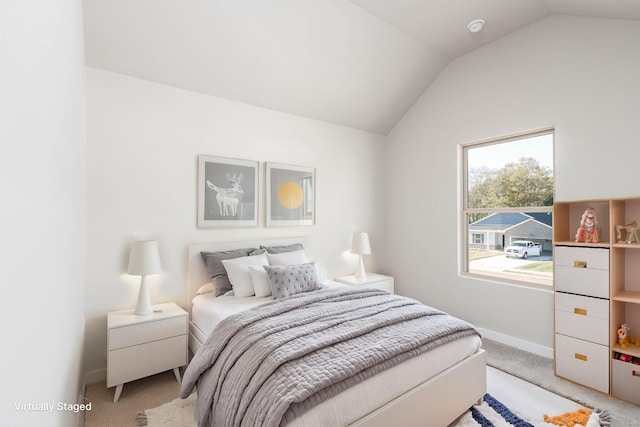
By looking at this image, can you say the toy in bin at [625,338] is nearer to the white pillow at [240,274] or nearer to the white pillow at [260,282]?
the white pillow at [260,282]

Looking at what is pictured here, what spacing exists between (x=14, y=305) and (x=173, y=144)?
251cm

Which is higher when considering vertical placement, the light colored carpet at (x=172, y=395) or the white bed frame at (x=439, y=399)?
the white bed frame at (x=439, y=399)

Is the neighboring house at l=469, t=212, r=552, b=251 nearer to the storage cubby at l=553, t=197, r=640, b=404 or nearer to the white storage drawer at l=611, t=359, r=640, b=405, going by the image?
the storage cubby at l=553, t=197, r=640, b=404

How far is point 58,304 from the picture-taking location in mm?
1138

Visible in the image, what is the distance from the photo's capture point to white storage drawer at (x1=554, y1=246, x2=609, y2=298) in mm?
2359

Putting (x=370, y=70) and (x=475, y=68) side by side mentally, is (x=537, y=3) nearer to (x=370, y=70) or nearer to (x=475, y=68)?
(x=475, y=68)

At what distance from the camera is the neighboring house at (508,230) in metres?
3.06

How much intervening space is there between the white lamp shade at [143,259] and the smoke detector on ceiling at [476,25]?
353cm

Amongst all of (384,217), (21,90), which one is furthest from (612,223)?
(21,90)

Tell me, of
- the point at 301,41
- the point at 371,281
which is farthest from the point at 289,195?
the point at 301,41

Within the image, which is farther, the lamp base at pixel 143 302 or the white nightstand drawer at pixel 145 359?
the lamp base at pixel 143 302

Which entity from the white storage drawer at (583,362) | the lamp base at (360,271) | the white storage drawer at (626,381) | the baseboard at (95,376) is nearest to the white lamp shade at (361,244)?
the lamp base at (360,271)

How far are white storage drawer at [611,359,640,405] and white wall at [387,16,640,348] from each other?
627 mm

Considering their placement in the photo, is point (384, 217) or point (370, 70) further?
point (384, 217)
